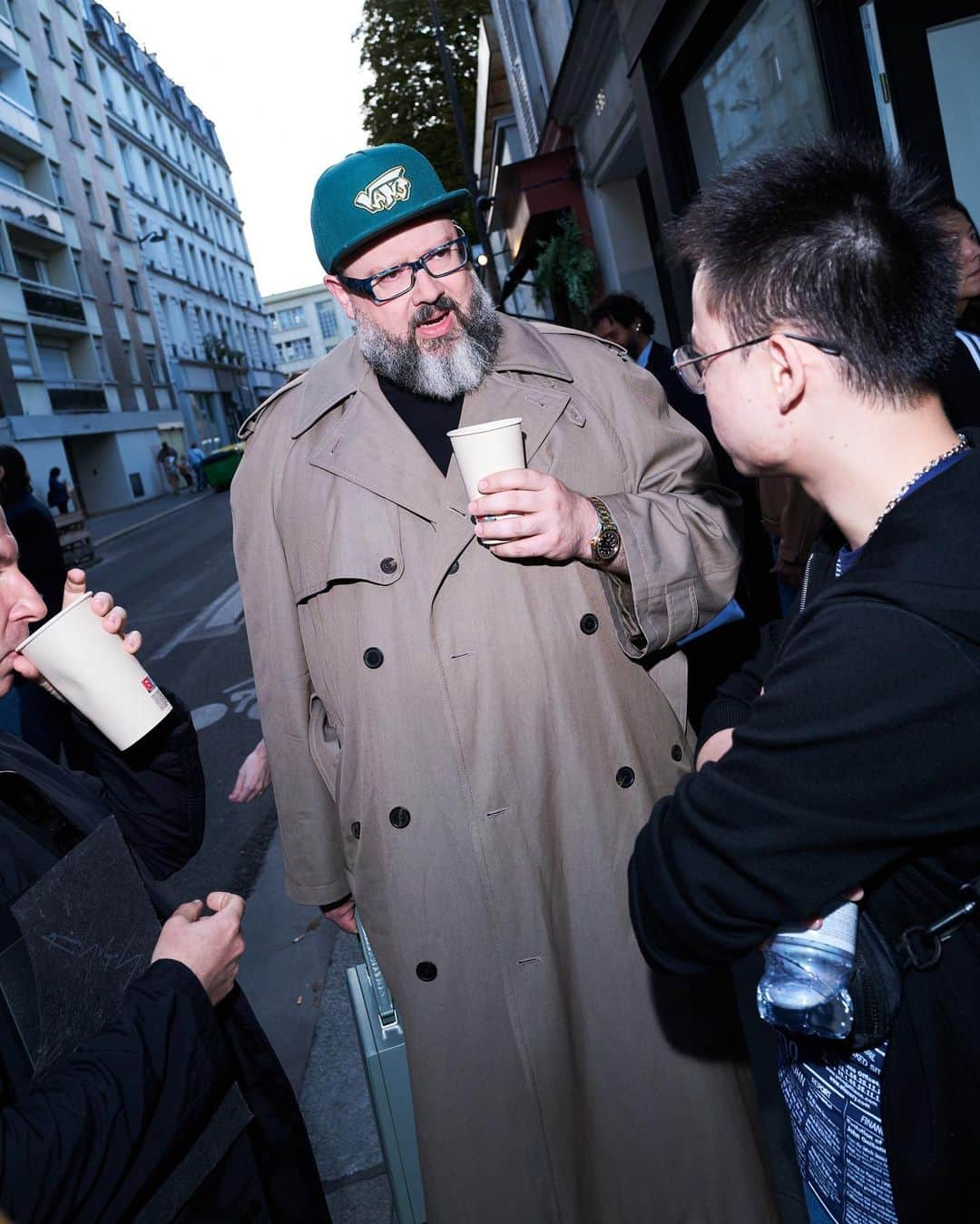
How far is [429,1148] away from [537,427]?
1.60 metres

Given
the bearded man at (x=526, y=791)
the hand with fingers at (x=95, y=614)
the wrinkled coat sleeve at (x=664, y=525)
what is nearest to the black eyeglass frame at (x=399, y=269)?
the bearded man at (x=526, y=791)

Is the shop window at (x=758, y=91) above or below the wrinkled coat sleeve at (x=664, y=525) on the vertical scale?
above

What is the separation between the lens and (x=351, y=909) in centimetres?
244

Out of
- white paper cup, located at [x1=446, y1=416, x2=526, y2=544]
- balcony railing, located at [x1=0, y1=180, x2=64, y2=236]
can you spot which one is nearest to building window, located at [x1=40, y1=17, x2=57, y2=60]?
balcony railing, located at [x1=0, y1=180, x2=64, y2=236]

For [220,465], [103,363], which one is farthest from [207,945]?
[103,363]

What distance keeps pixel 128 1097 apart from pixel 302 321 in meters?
107

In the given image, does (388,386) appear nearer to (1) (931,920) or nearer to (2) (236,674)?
(1) (931,920)

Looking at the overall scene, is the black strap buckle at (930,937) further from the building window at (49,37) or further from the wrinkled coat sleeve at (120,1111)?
the building window at (49,37)

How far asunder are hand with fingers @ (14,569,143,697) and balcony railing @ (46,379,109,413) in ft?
120

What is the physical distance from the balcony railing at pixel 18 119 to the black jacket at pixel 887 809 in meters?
40.4

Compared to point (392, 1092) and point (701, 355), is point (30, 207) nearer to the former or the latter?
point (392, 1092)

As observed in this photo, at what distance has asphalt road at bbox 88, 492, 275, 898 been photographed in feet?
16.2

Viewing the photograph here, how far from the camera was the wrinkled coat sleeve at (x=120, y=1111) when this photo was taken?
124 cm

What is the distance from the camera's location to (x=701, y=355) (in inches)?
57.4
